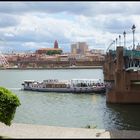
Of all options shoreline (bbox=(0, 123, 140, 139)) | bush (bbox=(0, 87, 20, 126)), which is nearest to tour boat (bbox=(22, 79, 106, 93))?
shoreline (bbox=(0, 123, 140, 139))

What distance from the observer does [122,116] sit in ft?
155

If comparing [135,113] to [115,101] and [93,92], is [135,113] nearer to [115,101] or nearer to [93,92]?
[115,101]

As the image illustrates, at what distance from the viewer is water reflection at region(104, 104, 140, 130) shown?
3956 centimetres

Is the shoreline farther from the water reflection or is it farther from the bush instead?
the water reflection

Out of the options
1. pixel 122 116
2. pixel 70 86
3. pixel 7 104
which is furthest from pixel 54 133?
pixel 70 86

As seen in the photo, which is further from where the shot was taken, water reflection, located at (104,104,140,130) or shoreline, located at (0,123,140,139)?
water reflection, located at (104,104,140,130)

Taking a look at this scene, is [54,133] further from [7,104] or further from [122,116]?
[122,116]

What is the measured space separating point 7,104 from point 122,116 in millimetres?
28420

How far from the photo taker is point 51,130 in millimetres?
22906

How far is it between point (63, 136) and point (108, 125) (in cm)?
1888

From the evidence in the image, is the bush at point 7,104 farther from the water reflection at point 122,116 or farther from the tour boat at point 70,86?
Answer: the tour boat at point 70,86

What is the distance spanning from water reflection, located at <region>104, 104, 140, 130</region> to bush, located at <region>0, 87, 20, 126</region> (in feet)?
62.0

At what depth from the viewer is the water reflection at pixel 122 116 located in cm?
3956

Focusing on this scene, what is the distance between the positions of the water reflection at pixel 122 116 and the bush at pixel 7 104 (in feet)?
62.0
